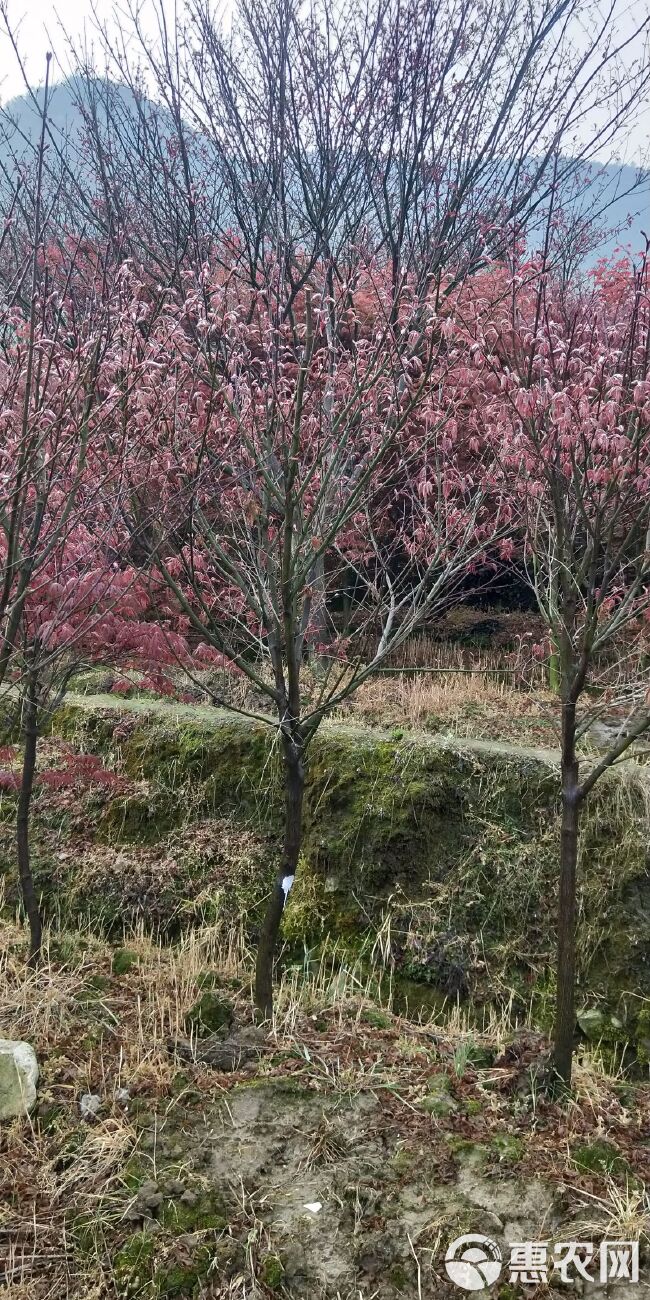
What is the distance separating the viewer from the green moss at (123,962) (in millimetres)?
5367

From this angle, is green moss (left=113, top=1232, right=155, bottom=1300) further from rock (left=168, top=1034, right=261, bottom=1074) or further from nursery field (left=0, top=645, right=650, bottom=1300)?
rock (left=168, top=1034, right=261, bottom=1074)

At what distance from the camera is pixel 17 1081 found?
408cm

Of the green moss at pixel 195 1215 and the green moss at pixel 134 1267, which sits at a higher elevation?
the green moss at pixel 195 1215

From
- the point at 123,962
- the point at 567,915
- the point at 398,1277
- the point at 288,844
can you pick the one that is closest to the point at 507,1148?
the point at 398,1277

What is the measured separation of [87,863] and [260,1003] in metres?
2.53

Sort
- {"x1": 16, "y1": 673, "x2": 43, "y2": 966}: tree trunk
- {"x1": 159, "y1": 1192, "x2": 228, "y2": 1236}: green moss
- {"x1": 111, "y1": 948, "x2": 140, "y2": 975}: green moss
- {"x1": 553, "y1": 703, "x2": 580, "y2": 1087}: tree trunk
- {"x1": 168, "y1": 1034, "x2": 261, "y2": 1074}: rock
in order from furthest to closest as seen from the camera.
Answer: {"x1": 111, "y1": 948, "x2": 140, "y2": 975}: green moss
{"x1": 16, "y1": 673, "x2": 43, "y2": 966}: tree trunk
{"x1": 168, "y1": 1034, "x2": 261, "y2": 1074}: rock
{"x1": 553, "y1": 703, "x2": 580, "y2": 1087}: tree trunk
{"x1": 159, "y1": 1192, "x2": 228, "y2": 1236}: green moss

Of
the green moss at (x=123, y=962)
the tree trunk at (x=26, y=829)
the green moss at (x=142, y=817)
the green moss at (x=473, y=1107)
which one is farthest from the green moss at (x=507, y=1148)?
the green moss at (x=142, y=817)

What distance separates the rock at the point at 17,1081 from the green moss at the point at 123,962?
3.84ft

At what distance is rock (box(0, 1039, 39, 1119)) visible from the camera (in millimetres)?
4020

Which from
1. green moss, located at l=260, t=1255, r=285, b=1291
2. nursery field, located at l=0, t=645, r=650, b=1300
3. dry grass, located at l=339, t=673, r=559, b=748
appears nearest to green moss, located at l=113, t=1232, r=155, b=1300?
nursery field, located at l=0, t=645, r=650, b=1300

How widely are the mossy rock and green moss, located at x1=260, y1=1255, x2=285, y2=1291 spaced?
4.39 ft

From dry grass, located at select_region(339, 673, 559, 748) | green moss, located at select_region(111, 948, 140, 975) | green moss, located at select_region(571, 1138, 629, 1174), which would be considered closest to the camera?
green moss, located at select_region(571, 1138, 629, 1174)

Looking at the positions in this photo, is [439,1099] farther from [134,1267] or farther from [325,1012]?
[134,1267]

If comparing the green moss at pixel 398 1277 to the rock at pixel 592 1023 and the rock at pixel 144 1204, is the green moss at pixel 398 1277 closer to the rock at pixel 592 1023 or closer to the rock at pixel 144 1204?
the rock at pixel 144 1204
